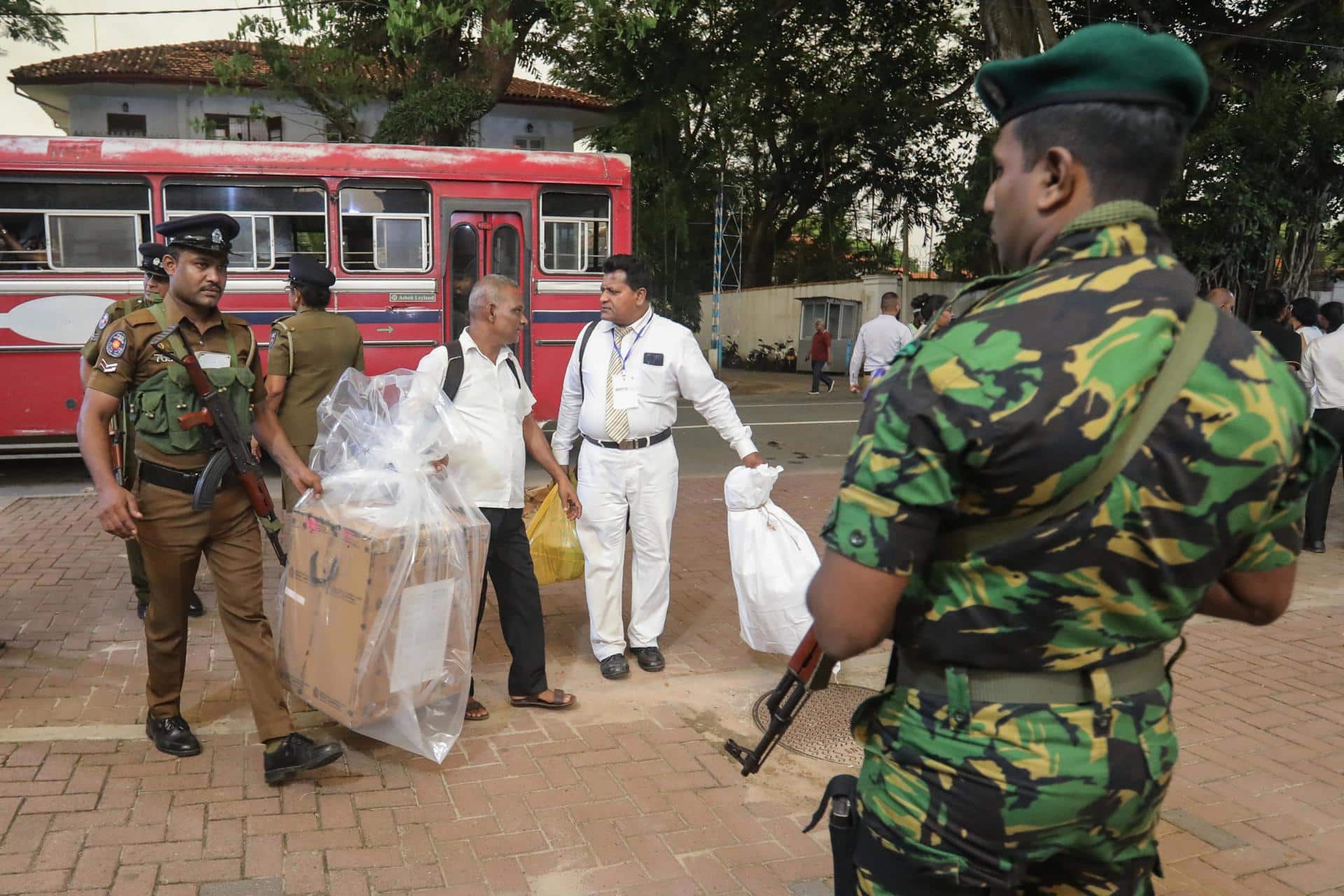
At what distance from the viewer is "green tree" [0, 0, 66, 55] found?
17.6 m

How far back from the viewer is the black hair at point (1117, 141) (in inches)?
52.1

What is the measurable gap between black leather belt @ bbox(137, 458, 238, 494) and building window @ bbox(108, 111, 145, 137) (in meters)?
23.3

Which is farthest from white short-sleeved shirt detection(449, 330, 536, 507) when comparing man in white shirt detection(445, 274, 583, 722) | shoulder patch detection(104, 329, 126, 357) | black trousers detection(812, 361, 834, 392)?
black trousers detection(812, 361, 834, 392)

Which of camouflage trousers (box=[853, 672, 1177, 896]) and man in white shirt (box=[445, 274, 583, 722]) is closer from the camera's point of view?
camouflage trousers (box=[853, 672, 1177, 896])

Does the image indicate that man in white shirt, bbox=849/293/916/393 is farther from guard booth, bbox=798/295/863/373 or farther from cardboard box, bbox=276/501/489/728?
guard booth, bbox=798/295/863/373

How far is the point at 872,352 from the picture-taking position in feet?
34.3

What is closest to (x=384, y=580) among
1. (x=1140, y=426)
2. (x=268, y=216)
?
(x=1140, y=426)

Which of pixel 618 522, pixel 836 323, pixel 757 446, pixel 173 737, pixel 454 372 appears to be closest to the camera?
pixel 173 737

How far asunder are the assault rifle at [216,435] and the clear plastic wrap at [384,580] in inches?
8.9

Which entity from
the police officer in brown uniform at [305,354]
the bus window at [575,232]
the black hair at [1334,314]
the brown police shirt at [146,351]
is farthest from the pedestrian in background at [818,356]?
the brown police shirt at [146,351]

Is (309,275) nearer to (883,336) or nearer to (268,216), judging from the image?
(268,216)

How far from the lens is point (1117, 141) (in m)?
1.33

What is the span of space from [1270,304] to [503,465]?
231 inches

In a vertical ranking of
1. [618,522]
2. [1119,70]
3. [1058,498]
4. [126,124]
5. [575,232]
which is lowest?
[618,522]
